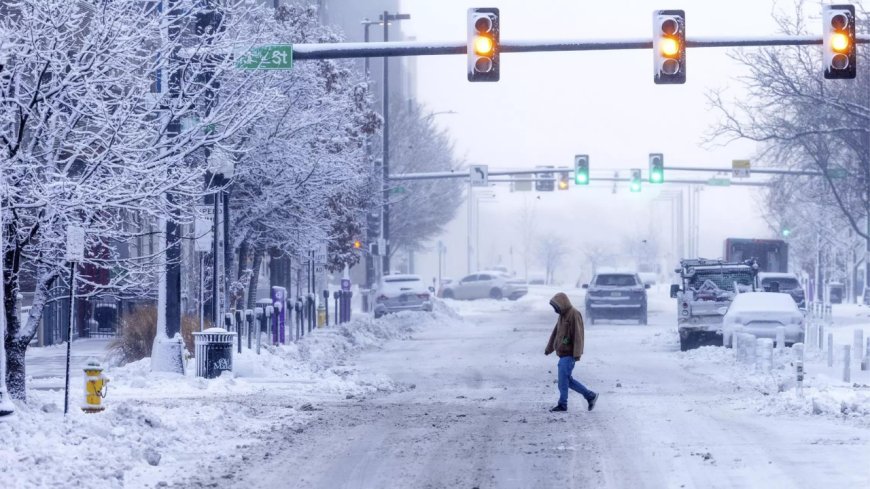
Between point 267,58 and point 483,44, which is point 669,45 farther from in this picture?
point 267,58

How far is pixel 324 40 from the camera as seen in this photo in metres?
38.7

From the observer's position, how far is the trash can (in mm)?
21875

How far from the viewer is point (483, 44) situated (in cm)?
1867

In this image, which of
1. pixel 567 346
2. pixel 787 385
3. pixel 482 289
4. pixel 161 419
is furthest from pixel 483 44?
pixel 482 289

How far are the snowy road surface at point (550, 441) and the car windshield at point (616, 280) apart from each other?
20.0m

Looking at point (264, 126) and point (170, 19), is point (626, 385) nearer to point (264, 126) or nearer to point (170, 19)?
point (170, 19)

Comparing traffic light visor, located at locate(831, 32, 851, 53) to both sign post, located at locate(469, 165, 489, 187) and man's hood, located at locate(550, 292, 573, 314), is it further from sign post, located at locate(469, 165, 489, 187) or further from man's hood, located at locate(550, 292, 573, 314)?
sign post, located at locate(469, 165, 489, 187)

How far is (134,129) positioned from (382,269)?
134 ft

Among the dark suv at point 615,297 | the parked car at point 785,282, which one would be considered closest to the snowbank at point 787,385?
the parked car at point 785,282

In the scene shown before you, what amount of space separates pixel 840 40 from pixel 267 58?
7628 millimetres

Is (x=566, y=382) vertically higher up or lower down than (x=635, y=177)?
lower down

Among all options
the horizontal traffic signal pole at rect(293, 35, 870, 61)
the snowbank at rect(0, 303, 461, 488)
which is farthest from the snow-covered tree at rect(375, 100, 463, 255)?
the horizontal traffic signal pole at rect(293, 35, 870, 61)

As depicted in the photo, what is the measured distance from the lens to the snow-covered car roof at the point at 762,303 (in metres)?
29.5

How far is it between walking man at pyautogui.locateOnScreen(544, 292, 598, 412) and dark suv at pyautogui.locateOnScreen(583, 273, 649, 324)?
89.4 ft
